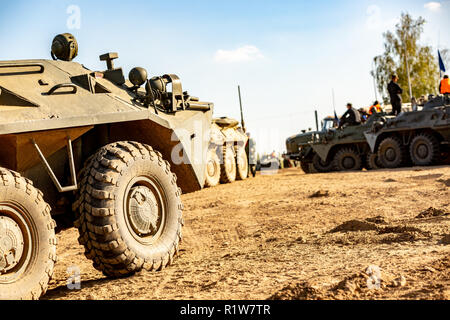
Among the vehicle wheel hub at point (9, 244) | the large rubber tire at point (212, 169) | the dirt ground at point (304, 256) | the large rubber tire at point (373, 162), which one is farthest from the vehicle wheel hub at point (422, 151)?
the vehicle wheel hub at point (9, 244)

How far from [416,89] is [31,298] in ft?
128

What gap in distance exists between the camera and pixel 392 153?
17641 millimetres

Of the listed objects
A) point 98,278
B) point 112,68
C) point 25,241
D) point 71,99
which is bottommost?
point 98,278

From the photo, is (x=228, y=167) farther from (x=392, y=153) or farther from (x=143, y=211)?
(x=143, y=211)

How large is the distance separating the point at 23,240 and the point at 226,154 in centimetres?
1397

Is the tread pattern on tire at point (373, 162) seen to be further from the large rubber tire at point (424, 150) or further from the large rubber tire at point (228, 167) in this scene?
the large rubber tire at point (228, 167)

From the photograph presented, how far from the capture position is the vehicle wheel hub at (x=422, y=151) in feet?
54.3

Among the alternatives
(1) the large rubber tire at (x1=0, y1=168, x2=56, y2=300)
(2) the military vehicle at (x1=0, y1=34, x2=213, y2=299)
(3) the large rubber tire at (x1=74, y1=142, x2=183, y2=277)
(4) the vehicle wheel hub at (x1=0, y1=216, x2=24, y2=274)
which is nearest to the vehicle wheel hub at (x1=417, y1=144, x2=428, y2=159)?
(2) the military vehicle at (x1=0, y1=34, x2=213, y2=299)

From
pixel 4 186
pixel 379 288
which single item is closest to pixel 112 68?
pixel 4 186

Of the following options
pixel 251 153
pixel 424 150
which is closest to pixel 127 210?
pixel 424 150

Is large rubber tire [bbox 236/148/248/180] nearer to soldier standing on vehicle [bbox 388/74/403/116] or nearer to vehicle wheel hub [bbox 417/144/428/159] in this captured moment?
soldier standing on vehicle [bbox 388/74/403/116]

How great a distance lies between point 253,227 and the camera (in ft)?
24.0
